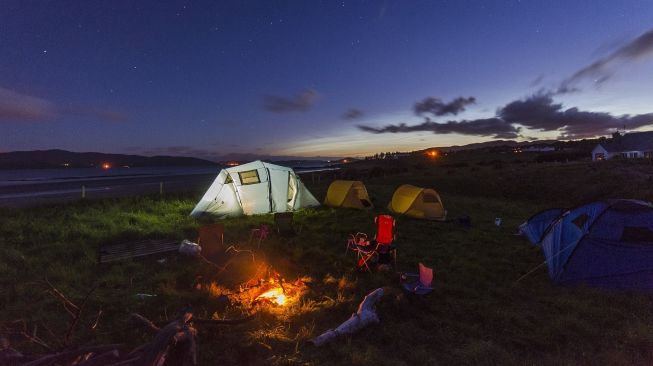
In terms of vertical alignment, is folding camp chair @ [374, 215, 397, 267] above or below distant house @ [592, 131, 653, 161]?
below

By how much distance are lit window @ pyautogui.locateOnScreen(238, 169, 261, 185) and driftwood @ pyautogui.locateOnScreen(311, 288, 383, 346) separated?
9.81m

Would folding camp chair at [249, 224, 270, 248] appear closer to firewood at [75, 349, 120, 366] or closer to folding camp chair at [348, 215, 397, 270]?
folding camp chair at [348, 215, 397, 270]

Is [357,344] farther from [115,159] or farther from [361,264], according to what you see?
[115,159]

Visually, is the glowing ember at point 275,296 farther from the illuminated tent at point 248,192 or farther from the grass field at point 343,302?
the illuminated tent at point 248,192

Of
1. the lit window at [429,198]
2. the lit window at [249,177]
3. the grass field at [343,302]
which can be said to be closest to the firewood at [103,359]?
the grass field at [343,302]

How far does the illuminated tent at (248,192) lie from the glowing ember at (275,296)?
814 cm

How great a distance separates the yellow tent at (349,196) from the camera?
15.5m

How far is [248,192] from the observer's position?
13992mm

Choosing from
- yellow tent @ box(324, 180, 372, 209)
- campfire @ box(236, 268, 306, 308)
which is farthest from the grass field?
yellow tent @ box(324, 180, 372, 209)

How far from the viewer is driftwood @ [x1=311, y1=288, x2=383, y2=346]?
438 cm

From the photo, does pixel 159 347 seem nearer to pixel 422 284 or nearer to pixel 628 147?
pixel 422 284

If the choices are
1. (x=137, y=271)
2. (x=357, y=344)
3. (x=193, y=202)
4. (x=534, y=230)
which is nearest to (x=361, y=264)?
(x=357, y=344)

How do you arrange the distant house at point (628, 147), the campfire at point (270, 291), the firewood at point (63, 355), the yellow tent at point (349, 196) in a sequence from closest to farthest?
the firewood at point (63, 355)
the campfire at point (270, 291)
the yellow tent at point (349, 196)
the distant house at point (628, 147)

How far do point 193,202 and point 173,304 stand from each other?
11705mm
